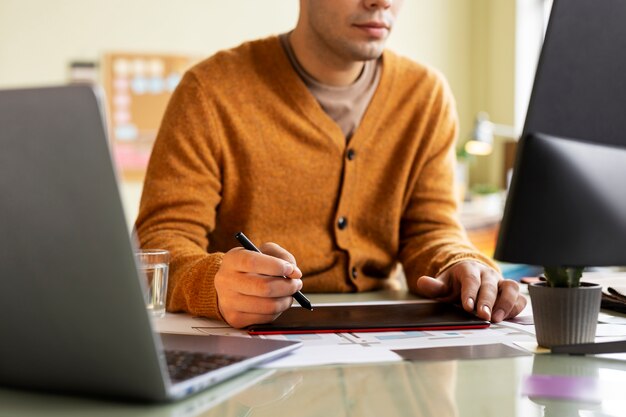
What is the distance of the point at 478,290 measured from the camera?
1171 mm

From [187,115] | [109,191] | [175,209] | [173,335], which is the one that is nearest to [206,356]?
[173,335]

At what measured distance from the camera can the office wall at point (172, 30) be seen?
4449mm

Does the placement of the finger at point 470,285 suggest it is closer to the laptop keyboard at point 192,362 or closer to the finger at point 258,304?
the finger at point 258,304

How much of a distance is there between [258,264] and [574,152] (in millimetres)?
400

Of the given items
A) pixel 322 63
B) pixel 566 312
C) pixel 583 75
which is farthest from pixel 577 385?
pixel 322 63

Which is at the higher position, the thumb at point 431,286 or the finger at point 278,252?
the finger at point 278,252

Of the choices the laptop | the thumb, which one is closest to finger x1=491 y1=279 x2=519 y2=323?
the thumb

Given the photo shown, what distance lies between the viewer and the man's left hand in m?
1.11

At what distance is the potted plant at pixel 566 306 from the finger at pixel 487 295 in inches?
6.7

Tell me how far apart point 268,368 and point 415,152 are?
→ 3.21 feet

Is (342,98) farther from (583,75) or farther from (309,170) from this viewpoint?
(583,75)

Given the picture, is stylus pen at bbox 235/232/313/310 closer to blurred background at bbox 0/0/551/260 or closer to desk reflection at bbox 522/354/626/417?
desk reflection at bbox 522/354/626/417

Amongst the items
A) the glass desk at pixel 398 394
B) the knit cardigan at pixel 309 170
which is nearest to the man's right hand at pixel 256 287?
the glass desk at pixel 398 394

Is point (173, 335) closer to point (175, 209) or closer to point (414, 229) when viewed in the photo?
point (175, 209)
